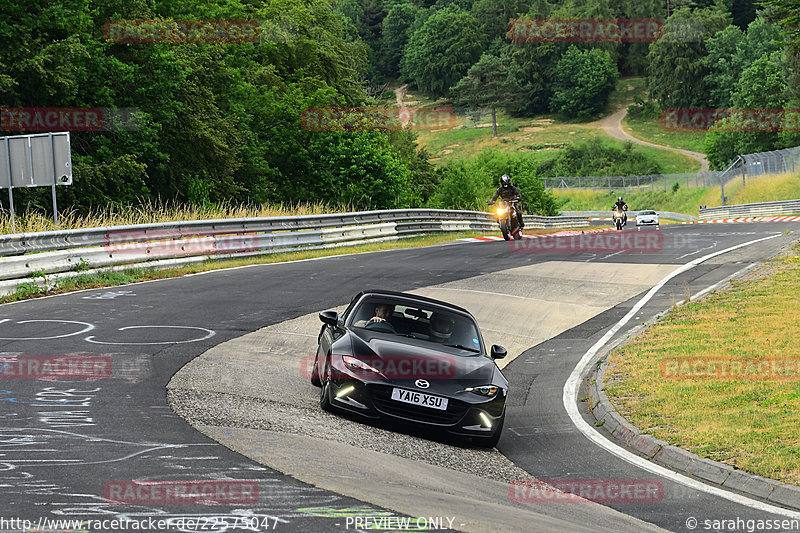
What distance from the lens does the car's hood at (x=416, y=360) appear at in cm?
944

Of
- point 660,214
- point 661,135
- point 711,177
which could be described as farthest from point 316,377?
point 661,135

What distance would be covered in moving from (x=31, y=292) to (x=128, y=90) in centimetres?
2158

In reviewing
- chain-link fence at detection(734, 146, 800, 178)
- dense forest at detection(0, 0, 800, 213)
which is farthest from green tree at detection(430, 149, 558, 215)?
chain-link fence at detection(734, 146, 800, 178)

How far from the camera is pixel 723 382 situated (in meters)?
11.6

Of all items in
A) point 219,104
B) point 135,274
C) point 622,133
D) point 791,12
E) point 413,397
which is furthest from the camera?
point 622,133

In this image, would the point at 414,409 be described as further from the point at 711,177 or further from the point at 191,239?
the point at 711,177

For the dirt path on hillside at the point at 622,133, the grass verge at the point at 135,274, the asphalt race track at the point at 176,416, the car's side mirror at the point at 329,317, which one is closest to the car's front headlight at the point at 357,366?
the car's side mirror at the point at 329,317

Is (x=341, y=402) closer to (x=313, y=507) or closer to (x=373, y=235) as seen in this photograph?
(x=313, y=507)

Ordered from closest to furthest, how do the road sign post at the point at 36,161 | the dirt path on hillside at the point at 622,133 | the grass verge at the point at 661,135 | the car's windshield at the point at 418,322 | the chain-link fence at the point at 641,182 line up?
the car's windshield at the point at 418,322
the road sign post at the point at 36,161
the chain-link fence at the point at 641,182
the dirt path on hillside at the point at 622,133
the grass verge at the point at 661,135

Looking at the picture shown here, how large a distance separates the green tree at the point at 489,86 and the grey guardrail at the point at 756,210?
98.4 metres

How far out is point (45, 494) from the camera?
594 cm

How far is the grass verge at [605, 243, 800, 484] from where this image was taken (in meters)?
8.87

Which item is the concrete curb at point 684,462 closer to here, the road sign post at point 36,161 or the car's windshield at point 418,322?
the car's windshield at point 418,322

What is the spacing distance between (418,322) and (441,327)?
0.89 feet
